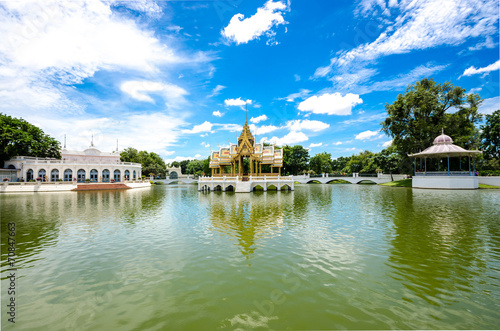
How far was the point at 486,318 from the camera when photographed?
4.21m

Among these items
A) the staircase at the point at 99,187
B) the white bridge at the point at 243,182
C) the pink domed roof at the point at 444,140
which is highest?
the pink domed roof at the point at 444,140

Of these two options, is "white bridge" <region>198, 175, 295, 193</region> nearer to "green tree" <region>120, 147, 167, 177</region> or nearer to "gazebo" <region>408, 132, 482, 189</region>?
"gazebo" <region>408, 132, 482, 189</region>

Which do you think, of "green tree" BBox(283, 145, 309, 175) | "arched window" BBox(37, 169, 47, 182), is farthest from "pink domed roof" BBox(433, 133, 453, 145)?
"arched window" BBox(37, 169, 47, 182)

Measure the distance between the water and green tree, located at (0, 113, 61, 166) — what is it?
46.4 metres

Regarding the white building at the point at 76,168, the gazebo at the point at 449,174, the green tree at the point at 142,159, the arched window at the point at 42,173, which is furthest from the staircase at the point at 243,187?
the green tree at the point at 142,159

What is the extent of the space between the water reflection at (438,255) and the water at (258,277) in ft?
0.14

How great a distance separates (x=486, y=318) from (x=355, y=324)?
2.60 m

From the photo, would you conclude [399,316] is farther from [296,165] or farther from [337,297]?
[296,165]

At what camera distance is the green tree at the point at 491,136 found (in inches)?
1797

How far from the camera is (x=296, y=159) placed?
71625 mm

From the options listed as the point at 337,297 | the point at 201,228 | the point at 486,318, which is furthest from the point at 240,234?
the point at 486,318

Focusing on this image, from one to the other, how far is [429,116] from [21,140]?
79.4m

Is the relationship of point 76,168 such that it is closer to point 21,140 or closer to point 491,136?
point 21,140

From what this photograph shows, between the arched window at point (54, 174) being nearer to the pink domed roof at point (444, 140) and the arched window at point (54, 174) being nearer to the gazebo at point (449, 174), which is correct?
the gazebo at point (449, 174)
